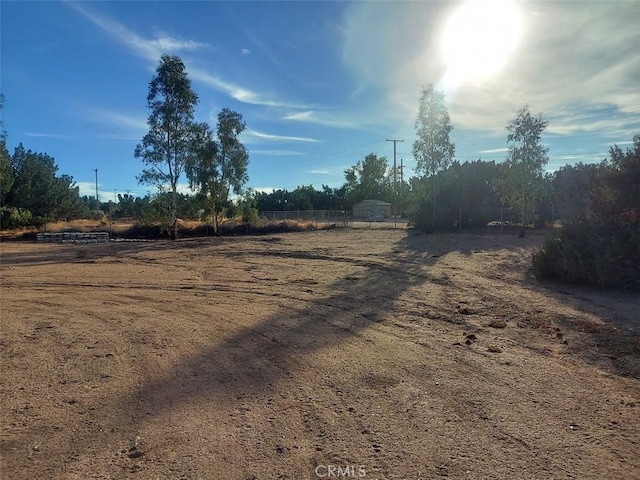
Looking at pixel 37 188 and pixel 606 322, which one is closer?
pixel 606 322

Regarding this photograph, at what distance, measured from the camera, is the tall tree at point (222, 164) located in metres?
32.5

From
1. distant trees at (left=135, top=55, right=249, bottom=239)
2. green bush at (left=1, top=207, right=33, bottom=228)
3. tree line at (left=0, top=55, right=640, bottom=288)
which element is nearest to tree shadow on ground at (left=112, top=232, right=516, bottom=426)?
tree line at (left=0, top=55, right=640, bottom=288)

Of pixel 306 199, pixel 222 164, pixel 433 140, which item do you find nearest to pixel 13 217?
pixel 222 164

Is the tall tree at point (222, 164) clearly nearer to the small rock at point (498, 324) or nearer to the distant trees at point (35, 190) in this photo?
the distant trees at point (35, 190)

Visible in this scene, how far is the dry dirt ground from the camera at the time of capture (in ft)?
9.92

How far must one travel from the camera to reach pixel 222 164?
33.7 meters

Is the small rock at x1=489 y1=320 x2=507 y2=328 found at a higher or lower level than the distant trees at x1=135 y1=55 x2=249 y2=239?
lower

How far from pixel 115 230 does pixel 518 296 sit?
1443 inches

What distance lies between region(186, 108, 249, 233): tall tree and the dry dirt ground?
79.0 ft

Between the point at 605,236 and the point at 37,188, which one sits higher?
the point at 37,188

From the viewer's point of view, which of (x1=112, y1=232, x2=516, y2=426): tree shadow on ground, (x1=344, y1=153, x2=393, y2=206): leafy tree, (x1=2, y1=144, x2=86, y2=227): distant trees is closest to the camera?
(x1=112, y1=232, x2=516, y2=426): tree shadow on ground

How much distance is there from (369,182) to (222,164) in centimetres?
5965

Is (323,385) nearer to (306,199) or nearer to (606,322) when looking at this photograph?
(606,322)

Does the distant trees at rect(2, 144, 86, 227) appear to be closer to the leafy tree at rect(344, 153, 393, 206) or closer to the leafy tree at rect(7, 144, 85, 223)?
the leafy tree at rect(7, 144, 85, 223)
